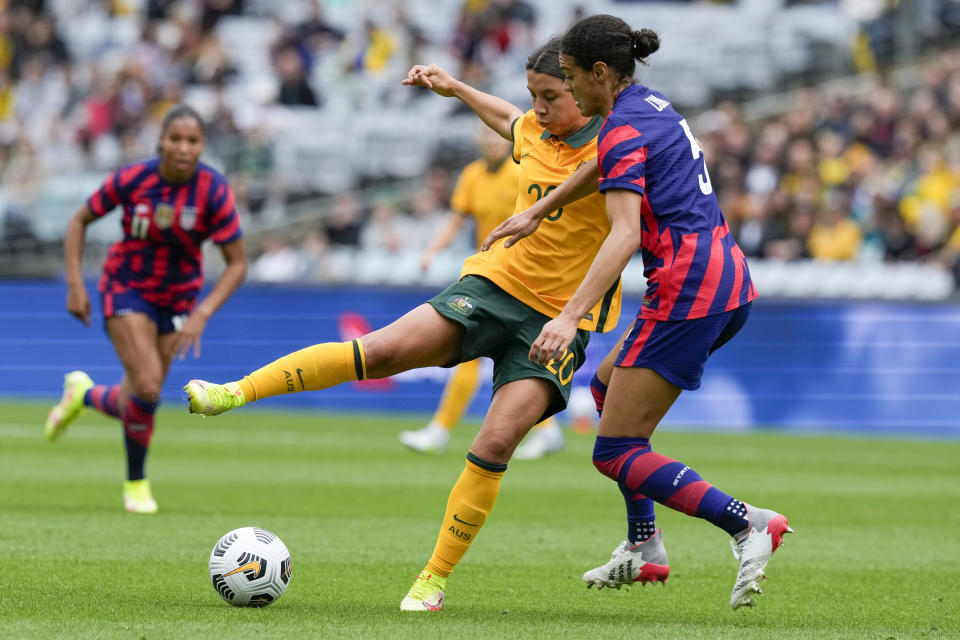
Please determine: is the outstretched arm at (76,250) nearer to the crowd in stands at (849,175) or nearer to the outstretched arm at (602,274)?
the outstretched arm at (602,274)

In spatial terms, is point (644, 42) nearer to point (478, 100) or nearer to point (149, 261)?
point (478, 100)

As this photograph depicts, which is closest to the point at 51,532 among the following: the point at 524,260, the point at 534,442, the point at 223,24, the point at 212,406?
the point at 212,406

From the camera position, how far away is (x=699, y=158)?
550 cm

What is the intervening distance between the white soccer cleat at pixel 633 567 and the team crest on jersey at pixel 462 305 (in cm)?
118

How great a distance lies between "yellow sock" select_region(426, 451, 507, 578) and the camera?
5.62 meters

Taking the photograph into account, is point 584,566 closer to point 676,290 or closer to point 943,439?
point 676,290

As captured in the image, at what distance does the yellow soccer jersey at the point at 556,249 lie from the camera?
5.91 metres

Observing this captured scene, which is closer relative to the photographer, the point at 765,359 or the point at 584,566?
the point at 584,566

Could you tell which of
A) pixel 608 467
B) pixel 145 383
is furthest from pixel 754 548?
pixel 145 383

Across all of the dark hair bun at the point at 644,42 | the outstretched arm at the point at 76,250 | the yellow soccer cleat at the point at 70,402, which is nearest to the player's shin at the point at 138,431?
the outstretched arm at the point at 76,250

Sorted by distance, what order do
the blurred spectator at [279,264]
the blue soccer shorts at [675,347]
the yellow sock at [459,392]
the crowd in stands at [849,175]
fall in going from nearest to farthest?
the blue soccer shorts at [675,347] < the yellow sock at [459,392] < the crowd in stands at [849,175] < the blurred spectator at [279,264]

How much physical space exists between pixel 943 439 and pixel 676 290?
37.2 ft

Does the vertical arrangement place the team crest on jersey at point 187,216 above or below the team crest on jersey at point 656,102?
below

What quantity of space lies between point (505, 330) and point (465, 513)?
772mm
